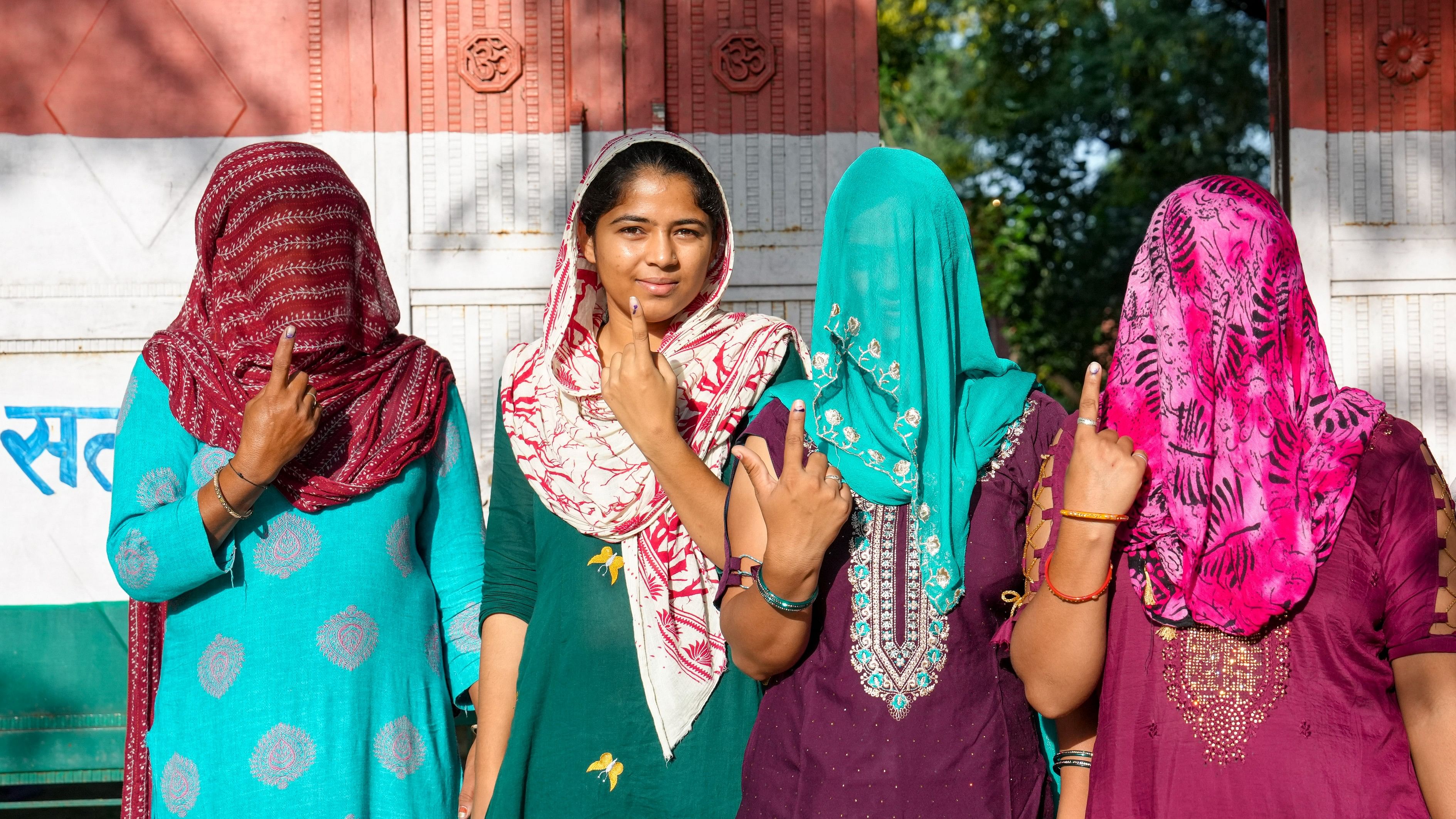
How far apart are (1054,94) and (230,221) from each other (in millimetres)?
8750

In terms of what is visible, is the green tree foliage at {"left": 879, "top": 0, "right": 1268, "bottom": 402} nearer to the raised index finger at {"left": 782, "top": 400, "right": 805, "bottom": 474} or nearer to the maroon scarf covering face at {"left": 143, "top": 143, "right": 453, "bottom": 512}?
the maroon scarf covering face at {"left": 143, "top": 143, "right": 453, "bottom": 512}

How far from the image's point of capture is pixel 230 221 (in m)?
2.34

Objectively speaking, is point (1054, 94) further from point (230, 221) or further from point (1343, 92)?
point (230, 221)

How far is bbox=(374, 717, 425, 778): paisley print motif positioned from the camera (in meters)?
2.24

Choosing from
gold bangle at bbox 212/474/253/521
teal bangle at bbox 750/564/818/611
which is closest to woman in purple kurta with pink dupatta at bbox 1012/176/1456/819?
teal bangle at bbox 750/564/818/611

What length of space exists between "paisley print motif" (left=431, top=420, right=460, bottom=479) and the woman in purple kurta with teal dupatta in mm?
808

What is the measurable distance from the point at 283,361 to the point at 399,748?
72 centimetres

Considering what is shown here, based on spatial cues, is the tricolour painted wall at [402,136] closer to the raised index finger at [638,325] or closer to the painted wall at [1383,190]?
the painted wall at [1383,190]

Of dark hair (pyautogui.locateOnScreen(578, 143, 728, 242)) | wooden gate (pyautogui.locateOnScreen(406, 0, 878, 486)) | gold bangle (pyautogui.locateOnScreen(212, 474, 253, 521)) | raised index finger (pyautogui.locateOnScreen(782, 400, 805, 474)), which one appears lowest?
gold bangle (pyautogui.locateOnScreen(212, 474, 253, 521))

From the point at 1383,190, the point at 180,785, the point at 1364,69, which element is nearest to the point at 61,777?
the point at 180,785

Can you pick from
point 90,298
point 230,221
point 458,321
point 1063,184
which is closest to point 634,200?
point 230,221

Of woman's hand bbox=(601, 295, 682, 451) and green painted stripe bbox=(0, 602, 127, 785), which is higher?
woman's hand bbox=(601, 295, 682, 451)

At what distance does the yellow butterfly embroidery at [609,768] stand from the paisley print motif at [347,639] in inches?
19.0

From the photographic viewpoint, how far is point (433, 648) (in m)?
2.35
